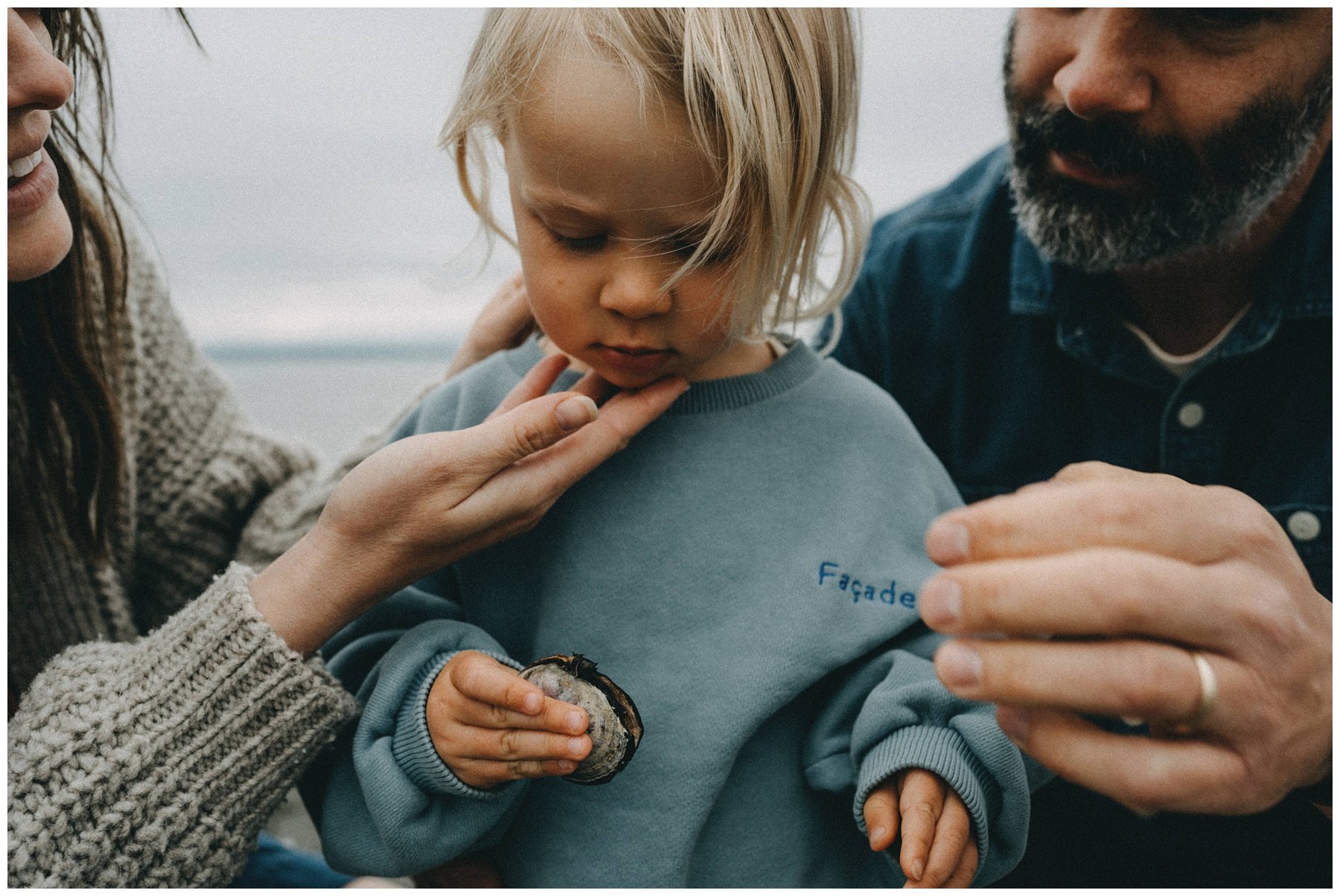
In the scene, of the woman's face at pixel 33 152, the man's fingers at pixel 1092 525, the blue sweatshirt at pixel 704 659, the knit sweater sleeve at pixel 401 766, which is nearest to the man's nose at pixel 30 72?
the woman's face at pixel 33 152

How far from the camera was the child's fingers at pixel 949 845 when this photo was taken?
0.74 m

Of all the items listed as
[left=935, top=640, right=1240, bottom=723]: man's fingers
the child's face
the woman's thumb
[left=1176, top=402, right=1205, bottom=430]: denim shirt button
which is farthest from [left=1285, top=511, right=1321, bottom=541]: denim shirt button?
the woman's thumb

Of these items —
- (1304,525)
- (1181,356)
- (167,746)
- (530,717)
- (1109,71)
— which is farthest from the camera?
(1181,356)

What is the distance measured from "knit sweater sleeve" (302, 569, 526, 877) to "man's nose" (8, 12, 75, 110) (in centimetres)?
57

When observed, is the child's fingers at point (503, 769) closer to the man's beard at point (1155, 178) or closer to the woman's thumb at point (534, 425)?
the woman's thumb at point (534, 425)

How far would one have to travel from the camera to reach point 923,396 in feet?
4.52

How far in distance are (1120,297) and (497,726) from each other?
105 centimetres

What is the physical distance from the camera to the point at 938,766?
788mm

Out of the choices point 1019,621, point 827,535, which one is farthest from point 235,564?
point 1019,621

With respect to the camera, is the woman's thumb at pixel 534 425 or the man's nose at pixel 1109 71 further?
the man's nose at pixel 1109 71

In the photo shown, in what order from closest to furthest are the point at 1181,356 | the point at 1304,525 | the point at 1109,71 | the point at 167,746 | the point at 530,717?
the point at 530,717 < the point at 167,746 < the point at 1109,71 < the point at 1304,525 < the point at 1181,356

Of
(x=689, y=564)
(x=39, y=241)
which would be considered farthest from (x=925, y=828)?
(x=39, y=241)

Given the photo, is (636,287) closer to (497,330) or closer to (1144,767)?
(497,330)

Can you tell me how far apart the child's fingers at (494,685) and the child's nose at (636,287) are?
346 millimetres
